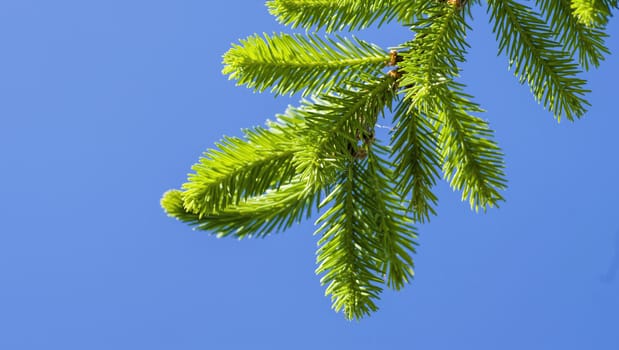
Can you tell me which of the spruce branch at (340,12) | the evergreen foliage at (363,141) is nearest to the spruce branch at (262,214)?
the evergreen foliage at (363,141)

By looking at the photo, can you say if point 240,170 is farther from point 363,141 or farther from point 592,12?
point 592,12

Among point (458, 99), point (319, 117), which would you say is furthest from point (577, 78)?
point (319, 117)

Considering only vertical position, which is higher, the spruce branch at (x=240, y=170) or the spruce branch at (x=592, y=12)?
the spruce branch at (x=592, y=12)

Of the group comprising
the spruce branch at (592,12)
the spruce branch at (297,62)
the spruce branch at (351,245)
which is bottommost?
the spruce branch at (351,245)

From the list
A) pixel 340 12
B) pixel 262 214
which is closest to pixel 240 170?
pixel 262 214

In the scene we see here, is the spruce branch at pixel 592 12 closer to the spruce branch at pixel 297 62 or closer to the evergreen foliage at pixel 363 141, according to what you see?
the evergreen foliage at pixel 363 141

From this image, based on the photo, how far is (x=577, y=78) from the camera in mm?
1012

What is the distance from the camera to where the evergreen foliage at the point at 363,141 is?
0.82m

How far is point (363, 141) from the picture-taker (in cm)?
89

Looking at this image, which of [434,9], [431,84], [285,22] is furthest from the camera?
[285,22]

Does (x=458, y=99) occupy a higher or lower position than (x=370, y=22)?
lower

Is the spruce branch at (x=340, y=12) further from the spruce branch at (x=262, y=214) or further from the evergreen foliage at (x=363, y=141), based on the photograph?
the spruce branch at (x=262, y=214)

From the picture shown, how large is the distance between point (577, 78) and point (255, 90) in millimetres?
461

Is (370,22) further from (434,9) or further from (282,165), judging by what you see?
(282,165)
